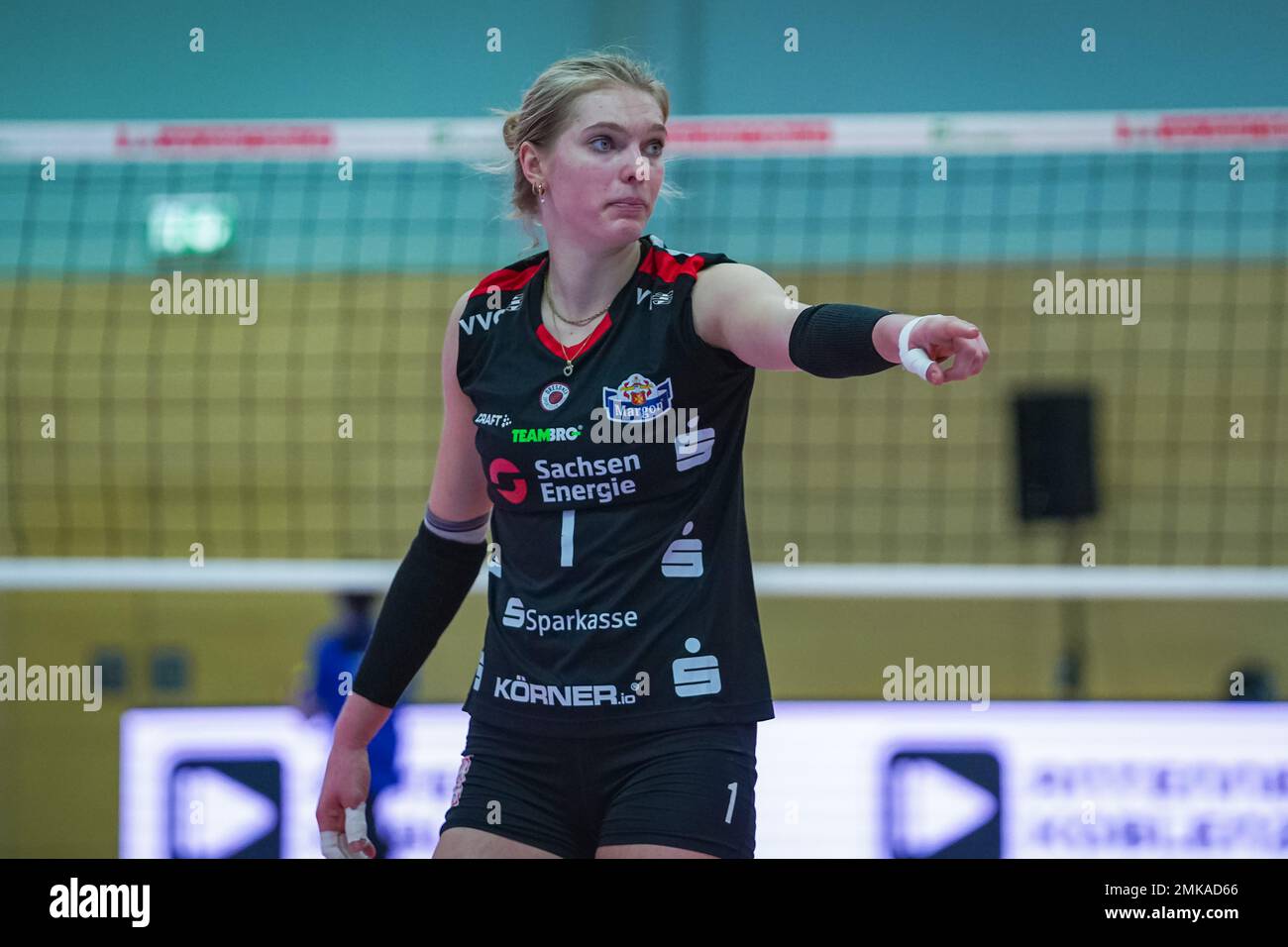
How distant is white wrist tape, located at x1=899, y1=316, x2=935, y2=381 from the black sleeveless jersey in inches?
14.8

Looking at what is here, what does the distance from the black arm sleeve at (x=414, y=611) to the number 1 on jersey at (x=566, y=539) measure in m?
0.41

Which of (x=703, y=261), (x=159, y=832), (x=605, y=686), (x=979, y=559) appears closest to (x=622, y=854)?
(x=605, y=686)

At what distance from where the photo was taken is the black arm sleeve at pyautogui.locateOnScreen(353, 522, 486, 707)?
107 inches

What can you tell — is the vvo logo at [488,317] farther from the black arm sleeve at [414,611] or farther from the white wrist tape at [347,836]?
the white wrist tape at [347,836]

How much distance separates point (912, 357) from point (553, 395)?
65 cm

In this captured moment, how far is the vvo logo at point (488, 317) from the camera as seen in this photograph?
2.55 meters

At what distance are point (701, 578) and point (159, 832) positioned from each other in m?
3.26
